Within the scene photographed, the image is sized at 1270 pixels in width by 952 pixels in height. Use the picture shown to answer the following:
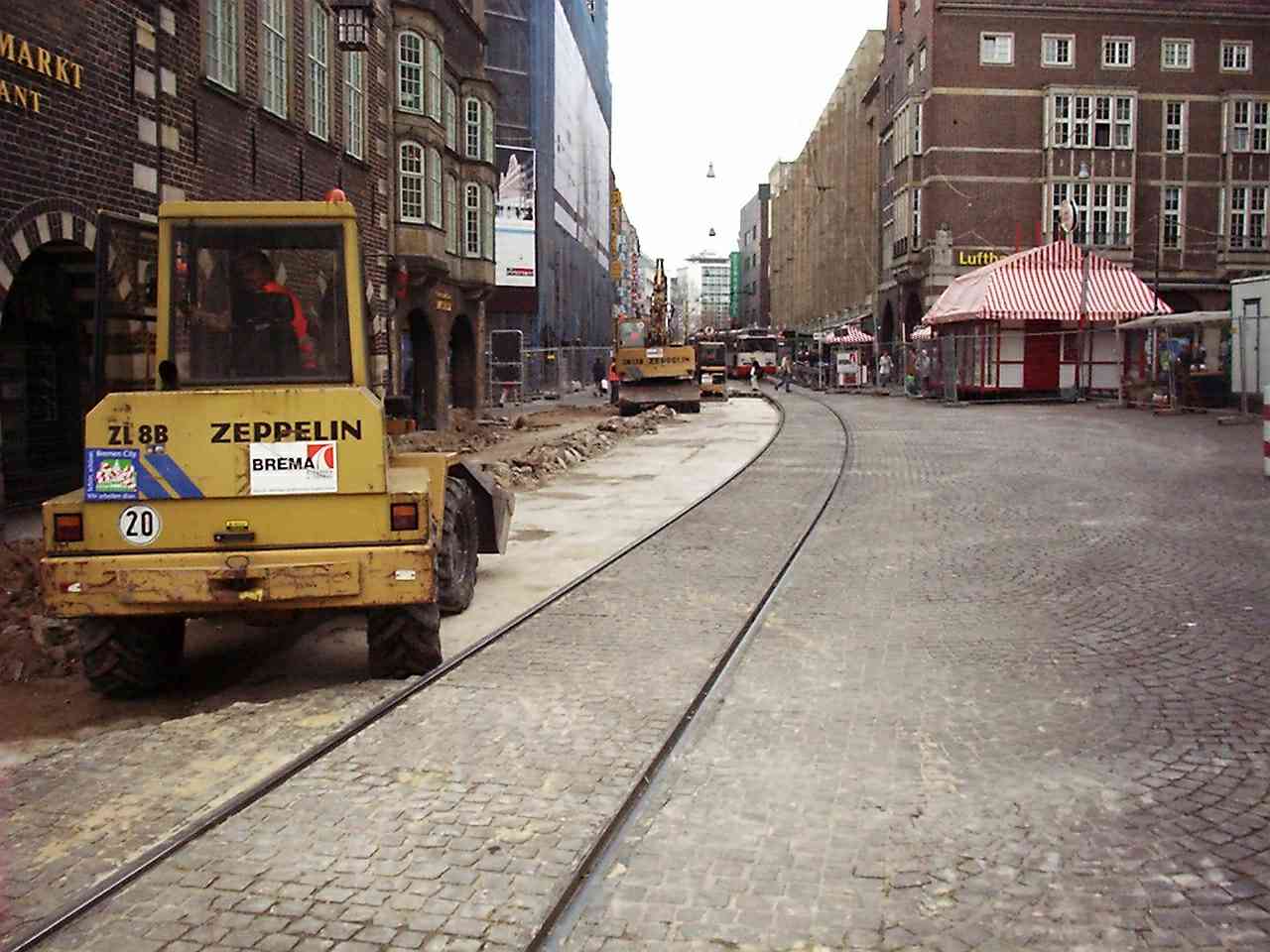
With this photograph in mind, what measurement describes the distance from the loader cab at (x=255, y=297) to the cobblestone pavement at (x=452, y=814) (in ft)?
6.41

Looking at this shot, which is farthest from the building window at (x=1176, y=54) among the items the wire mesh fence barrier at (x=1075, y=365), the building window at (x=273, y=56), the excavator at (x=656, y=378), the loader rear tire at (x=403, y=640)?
the loader rear tire at (x=403, y=640)

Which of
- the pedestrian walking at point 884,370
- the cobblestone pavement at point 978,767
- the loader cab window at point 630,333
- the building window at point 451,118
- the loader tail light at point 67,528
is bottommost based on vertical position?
the cobblestone pavement at point 978,767

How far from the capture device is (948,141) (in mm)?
54969

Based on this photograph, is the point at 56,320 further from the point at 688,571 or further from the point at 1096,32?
the point at 1096,32

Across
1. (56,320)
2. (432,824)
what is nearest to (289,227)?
(432,824)

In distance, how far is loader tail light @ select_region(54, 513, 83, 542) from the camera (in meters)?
6.15

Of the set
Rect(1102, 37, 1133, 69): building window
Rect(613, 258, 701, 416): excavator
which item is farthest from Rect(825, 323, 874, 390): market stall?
Rect(613, 258, 701, 416): excavator

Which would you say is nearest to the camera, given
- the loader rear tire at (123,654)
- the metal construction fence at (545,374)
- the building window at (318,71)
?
the loader rear tire at (123,654)

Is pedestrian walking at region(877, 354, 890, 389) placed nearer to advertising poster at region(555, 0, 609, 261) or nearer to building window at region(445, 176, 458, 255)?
advertising poster at region(555, 0, 609, 261)

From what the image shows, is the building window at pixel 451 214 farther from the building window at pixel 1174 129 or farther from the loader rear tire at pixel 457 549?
the building window at pixel 1174 129

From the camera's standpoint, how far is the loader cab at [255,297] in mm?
6676

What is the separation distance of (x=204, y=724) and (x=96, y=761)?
586 mm

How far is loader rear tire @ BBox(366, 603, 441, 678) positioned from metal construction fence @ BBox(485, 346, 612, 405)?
1272 inches

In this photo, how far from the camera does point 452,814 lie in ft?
15.6
